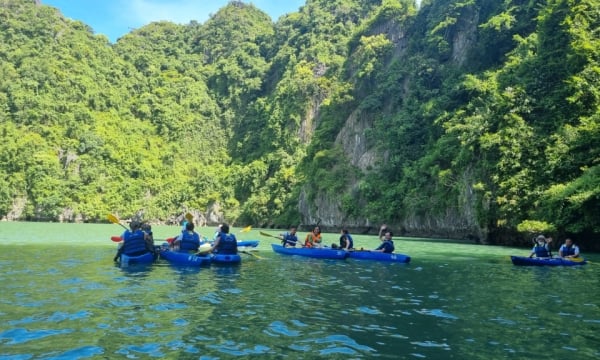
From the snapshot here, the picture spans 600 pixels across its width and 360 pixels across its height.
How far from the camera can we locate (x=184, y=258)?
50.3ft

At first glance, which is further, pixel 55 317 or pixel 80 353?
pixel 55 317

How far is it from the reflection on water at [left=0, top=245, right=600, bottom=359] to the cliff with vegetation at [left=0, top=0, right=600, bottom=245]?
616 inches

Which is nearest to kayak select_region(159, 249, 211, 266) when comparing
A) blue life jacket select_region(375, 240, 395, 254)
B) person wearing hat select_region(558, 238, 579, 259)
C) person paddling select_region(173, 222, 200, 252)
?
person paddling select_region(173, 222, 200, 252)

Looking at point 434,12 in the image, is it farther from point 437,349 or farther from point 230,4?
point 230,4

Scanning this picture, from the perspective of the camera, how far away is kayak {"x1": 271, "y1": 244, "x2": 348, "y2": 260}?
18594 mm

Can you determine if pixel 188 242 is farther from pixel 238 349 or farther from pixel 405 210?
pixel 405 210

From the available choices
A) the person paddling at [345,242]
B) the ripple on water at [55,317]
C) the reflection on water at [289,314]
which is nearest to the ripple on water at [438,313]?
the reflection on water at [289,314]

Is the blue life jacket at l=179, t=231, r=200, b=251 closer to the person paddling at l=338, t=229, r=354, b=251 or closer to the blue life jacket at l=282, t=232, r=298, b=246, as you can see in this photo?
the blue life jacket at l=282, t=232, r=298, b=246

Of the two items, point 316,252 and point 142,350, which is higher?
point 316,252

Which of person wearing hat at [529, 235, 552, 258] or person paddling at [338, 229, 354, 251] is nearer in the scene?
person wearing hat at [529, 235, 552, 258]

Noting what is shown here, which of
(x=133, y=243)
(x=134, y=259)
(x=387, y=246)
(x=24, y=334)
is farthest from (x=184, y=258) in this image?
(x=24, y=334)

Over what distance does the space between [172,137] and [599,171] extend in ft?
290

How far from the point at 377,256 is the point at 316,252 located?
241 cm

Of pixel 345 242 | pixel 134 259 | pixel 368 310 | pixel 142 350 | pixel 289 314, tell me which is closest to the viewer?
pixel 142 350
